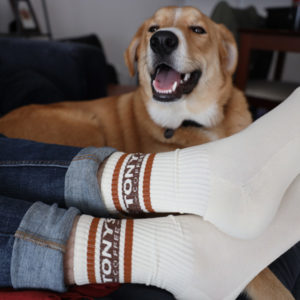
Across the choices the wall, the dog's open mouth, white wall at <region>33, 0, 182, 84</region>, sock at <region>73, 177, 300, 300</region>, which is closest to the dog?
the dog's open mouth

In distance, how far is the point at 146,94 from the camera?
1312 mm

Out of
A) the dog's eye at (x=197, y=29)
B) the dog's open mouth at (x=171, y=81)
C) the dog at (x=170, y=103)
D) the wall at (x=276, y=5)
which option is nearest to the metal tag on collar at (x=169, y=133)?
the dog at (x=170, y=103)

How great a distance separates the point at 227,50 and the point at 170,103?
429 mm

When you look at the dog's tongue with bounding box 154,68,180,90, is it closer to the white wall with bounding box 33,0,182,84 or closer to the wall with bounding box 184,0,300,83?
the white wall with bounding box 33,0,182,84

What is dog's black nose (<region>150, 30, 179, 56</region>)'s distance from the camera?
102cm

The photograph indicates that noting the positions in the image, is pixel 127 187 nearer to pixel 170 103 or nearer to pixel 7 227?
pixel 7 227

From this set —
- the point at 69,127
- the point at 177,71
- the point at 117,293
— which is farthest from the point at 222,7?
the point at 117,293

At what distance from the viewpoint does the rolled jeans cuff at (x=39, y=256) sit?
1.64ft

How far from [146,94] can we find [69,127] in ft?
1.30

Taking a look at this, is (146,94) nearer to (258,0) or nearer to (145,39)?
(145,39)

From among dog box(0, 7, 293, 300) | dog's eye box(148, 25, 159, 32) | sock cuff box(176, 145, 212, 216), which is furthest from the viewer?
dog's eye box(148, 25, 159, 32)

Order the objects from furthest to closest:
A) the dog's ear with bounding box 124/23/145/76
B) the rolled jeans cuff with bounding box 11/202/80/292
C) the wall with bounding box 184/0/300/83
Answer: the wall with bounding box 184/0/300/83
the dog's ear with bounding box 124/23/145/76
the rolled jeans cuff with bounding box 11/202/80/292

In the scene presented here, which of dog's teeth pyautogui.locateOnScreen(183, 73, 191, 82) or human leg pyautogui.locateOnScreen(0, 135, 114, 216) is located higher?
dog's teeth pyautogui.locateOnScreen(183, 73, 191, 82)

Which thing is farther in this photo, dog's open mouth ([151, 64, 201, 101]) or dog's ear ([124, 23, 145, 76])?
dog's ear ([124, 23, 145, 76])
